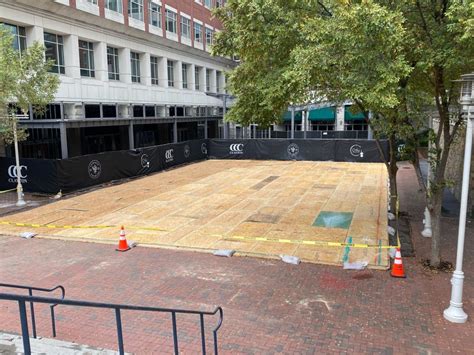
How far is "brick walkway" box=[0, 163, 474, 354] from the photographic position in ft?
23.3

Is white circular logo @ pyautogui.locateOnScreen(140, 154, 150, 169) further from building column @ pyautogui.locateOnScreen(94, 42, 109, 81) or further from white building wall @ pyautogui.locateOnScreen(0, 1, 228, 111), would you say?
building column @ pyautogui.locateOnScreen(94, 42, 109, 81)

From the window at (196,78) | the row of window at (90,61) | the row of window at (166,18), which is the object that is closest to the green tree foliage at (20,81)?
the row of window at (90,61)

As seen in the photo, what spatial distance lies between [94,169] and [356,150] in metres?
19.0

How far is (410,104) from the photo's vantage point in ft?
41.2

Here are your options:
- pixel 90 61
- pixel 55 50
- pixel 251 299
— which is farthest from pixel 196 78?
pixel 251 299

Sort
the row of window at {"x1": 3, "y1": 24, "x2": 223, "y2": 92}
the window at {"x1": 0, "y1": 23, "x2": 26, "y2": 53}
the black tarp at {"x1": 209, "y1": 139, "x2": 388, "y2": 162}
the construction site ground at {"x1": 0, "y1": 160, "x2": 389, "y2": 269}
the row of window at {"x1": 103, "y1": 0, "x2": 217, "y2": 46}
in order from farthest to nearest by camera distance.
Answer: the black tarp at {"x1": 209, "y1": 139, "x2": 388, "y2": 162}, the row of window at {"x1": 103, "y1": 0, "x2": 217, "y2": 46}, the row of window at {"x1": 3, "y1": 24, "x2": 223, "y2": 92}, the window at {"x1": 0, "y1": 23, "x2": 26, "y2": 53}, the construction site ground at {"x1": 0, "y1": 160, "x2": 389, "y2": 269}

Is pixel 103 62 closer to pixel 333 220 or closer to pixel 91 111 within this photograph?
pixel 91 111

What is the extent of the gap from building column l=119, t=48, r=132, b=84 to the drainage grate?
72.5ft

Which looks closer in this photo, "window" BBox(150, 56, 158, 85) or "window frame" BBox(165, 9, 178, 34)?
"window" BBox(150, 56, 158, 85)

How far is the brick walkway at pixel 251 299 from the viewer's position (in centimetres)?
711

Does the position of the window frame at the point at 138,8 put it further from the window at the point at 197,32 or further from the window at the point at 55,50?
the window at the point at 197,32

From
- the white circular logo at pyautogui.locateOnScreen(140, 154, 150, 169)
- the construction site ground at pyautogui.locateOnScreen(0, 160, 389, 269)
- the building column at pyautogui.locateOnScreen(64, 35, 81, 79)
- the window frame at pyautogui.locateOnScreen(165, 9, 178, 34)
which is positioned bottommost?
the construction site ground at pyautogui.locateOnScreen(0, 160, 389, 269)

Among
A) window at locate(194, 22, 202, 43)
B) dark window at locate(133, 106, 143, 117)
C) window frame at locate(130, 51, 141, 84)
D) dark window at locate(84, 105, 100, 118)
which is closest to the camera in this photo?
dark window at locate(84, 105, 100, 118)

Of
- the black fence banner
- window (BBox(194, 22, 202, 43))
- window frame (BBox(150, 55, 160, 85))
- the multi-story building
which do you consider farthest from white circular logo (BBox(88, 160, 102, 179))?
window (BBox(194, 22, 202, 43))
